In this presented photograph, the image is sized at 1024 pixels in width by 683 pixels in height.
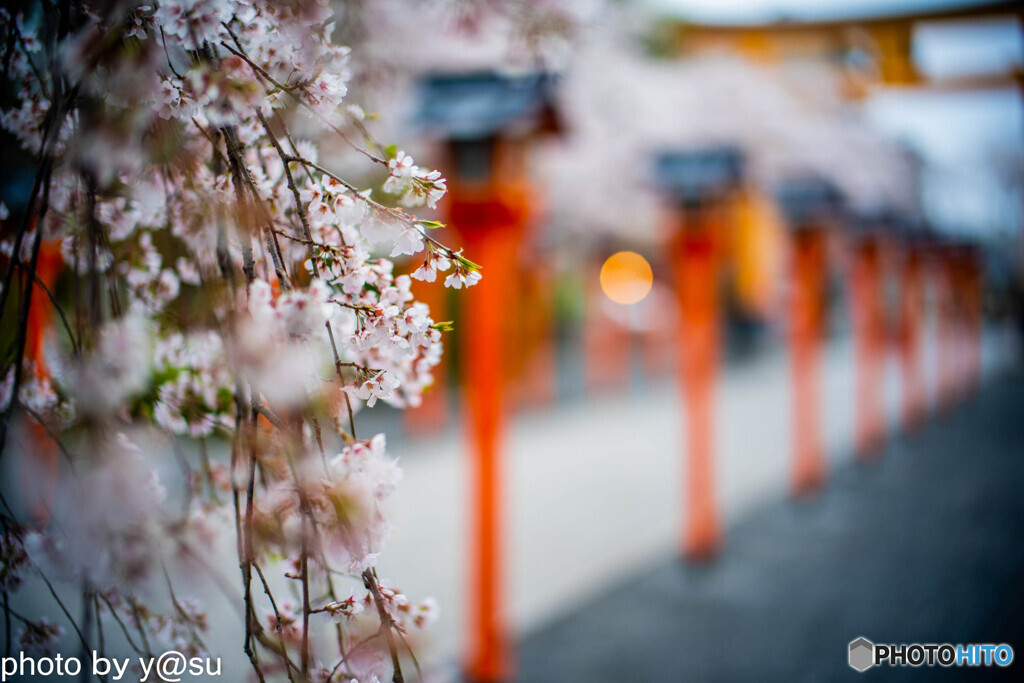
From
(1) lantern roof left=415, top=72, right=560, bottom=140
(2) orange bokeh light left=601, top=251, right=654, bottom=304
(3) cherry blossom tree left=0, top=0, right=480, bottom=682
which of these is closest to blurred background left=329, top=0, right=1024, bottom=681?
(1) lantern roof left=415, top=72, right=560, bottom=140

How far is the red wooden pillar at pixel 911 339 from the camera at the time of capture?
843 cm

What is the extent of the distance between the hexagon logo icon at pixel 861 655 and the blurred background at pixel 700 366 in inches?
3.4

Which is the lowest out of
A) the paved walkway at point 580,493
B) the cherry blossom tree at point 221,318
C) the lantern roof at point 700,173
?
the paved walkway at point 580,493

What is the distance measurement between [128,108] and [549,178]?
25.9ft

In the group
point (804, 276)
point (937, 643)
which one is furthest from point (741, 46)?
point (937, 643)

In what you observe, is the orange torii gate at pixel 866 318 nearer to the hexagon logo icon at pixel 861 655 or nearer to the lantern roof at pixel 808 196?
the lantern roof at pixel 808 196

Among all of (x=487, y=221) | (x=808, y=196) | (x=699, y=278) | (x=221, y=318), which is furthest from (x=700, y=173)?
(x=221, y=318)

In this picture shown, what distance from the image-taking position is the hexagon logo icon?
291 centimetres

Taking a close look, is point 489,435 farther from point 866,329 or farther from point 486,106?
point 866,329

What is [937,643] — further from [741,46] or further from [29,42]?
[741,46]

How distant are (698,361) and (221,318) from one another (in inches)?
143

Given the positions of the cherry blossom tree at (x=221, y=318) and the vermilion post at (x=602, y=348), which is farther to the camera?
the vermilion post at (x=602, y=348)

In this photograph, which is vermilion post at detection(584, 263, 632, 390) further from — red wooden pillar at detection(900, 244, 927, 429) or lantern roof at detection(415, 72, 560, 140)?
lantern roof at detection(415, 72, 560, 140)

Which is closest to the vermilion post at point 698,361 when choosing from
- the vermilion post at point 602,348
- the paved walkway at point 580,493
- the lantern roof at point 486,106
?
the paved walkway at point 580,493
